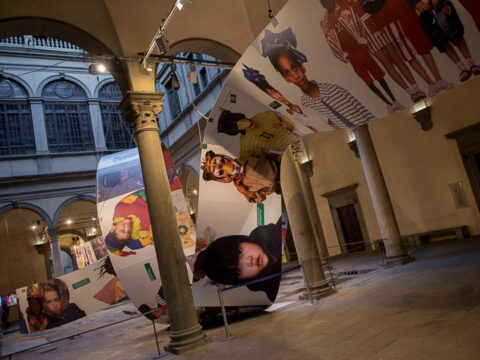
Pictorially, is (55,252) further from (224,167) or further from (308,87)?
(308,87)

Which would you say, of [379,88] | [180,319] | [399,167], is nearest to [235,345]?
[180,319]

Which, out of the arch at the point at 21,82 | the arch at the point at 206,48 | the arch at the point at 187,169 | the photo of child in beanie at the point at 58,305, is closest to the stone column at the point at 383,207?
the arch at the point at 206,48

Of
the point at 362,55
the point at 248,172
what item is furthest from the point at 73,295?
the point at 362,55

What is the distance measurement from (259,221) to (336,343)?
2.70 meters

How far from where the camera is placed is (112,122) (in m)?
24.5

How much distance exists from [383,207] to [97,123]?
19083mm

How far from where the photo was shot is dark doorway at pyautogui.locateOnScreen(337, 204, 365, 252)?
16.0m

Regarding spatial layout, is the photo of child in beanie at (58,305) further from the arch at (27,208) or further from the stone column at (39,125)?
the stone column at (39,125)

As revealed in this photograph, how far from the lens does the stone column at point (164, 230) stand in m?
5.59

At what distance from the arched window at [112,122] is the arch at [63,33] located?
18.0 meters

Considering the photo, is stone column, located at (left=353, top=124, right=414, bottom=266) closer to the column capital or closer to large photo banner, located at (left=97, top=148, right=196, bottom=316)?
large photo banner, located at (left=97, top=148, right=196, bottom=316)

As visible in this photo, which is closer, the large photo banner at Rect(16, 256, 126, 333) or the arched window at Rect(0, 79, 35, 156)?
the large photo banner at Rect(16, 256, 126, 333)

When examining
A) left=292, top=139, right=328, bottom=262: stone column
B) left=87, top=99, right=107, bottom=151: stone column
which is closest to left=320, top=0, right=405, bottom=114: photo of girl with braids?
left=292, top=139, right=328, bottom=262: stone column

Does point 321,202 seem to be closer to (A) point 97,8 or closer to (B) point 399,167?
(B) point 399,167
